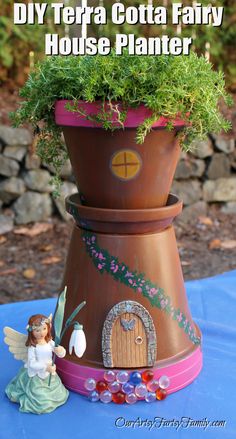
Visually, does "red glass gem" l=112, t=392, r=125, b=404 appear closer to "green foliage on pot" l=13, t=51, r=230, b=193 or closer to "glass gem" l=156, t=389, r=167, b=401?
"glass gem" l=156, t=389, r=167, b=401

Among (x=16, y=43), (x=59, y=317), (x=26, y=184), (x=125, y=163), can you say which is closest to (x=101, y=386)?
(x=59, y=317)

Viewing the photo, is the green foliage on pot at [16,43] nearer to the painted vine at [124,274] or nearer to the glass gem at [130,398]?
the painted vine at [124,274]

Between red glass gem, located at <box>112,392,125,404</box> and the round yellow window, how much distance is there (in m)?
0.35

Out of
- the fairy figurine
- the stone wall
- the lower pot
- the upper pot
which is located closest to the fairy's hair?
the fairy figurine

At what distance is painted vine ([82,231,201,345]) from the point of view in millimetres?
938

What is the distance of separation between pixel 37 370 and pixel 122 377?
0.14m

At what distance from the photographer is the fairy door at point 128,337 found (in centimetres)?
93

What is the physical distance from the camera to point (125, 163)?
888 mm

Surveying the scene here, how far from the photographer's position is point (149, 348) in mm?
935

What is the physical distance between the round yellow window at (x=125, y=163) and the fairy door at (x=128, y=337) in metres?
0.21

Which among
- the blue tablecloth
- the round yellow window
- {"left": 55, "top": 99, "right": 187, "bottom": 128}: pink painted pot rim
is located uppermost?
{"left": 55, "top": 99, "right": 187, "bottom": 128}: pink painted pot rim

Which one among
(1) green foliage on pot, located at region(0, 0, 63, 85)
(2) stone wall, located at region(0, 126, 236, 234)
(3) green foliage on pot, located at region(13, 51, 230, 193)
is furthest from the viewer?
(1) green foliage on pot, located at region(0, 0, 63, 85)

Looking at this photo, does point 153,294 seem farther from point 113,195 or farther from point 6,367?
point 6,367

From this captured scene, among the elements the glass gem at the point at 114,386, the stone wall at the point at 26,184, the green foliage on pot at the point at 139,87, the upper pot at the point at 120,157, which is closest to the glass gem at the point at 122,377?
the glass gem at the point at 114,386
